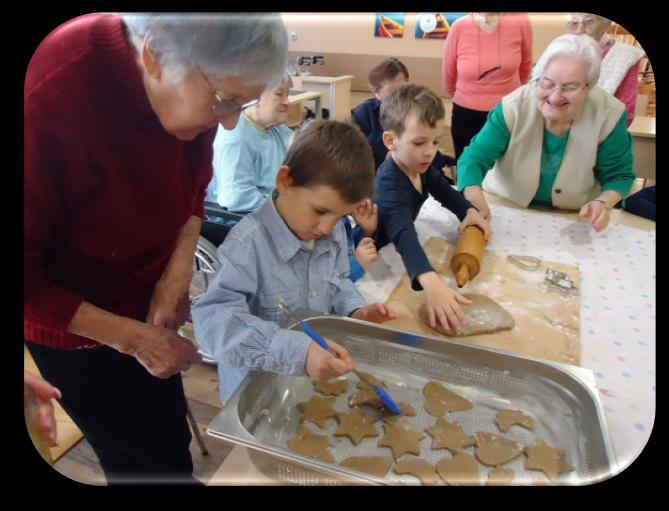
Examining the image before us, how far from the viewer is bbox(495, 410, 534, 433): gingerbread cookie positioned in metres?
0.54

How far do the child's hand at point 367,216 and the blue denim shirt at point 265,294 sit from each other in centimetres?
14

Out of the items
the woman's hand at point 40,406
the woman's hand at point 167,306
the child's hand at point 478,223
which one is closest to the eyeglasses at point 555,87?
the child's hand at point 478,223

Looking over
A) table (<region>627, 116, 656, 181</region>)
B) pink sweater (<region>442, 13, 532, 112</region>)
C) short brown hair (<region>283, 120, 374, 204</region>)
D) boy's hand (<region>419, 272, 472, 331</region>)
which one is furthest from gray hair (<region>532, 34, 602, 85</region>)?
boy's hand (<region>419, 272, 472, 331</region>)

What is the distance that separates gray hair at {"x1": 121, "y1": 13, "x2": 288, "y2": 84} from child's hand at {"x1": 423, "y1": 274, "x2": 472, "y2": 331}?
45 centimetres

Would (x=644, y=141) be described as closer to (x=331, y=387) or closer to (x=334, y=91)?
(x=334, y=91)

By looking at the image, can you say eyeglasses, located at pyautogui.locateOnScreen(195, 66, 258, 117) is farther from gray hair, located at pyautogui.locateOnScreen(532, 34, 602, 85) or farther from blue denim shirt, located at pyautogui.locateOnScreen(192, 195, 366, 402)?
gray hair, located at pyautogui.locateOnScreen(532, 34, 602, 85)

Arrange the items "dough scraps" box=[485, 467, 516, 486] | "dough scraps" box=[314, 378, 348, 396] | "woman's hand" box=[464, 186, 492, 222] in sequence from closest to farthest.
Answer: "dough scraps" box=[485, 467, 516, 486] → "dough scraps" box=[314, 378, 348, 396] → "woman's hand" box=[464, 186, 492, 222]

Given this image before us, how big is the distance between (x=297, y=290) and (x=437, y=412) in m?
0.25

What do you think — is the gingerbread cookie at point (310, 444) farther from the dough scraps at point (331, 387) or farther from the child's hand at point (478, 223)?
the child's hand at point (478, 223)

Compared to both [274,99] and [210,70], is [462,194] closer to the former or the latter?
[274,99]

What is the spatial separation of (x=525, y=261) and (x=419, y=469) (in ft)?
1.77

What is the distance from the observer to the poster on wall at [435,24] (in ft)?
1.45

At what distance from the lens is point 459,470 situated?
49 centimetres

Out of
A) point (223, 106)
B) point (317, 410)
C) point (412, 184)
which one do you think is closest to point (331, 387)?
point (317, 410)
